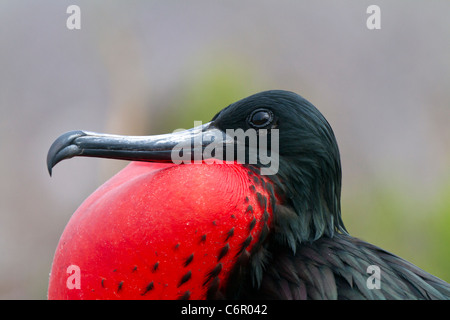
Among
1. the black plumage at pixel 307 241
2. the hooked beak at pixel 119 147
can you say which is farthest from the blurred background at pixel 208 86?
the hooked beak at pixel 119 147

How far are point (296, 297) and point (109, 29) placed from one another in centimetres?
351

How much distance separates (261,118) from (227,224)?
301mm

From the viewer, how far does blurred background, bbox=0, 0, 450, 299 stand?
12.0 feet

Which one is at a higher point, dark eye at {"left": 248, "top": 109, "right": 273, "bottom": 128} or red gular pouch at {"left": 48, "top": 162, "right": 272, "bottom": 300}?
dark eye at {"left": 248, "top": 109, "right": 273, "bottom": 128}

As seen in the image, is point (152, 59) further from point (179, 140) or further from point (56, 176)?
point (179, 140)

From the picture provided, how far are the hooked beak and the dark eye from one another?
150 millimetres

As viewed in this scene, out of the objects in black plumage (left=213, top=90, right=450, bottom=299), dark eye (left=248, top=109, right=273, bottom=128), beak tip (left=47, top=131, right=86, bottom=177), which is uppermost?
dark eye (left=248, top=109, right=273, bottom=128)

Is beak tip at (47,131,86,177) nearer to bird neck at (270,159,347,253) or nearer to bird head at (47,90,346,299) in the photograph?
bird head at (47,90,346,299)

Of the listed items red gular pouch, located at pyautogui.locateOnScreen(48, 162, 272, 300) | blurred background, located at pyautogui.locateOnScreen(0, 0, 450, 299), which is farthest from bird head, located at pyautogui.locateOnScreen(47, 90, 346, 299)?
blurred background, located at pyautogui.locateOnScreen(0, 0, 450, 299)

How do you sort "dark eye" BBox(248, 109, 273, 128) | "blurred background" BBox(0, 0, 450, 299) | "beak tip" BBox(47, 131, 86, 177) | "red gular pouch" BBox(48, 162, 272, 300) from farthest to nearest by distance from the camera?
"blurred background" BBox(0, 0, 450, 299) → "dark eye" BBox(248, 109, 273, 128) → "beak tip" BBox(47, 131, 86, 177) → "red gular pouch" BBox(48, 162, 272, 300)

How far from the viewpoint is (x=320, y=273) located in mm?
1145

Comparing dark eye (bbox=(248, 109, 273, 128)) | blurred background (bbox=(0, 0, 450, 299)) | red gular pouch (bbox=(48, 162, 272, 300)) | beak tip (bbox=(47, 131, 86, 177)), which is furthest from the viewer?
blurred background (bbox=(0, 0, 450, 299))
